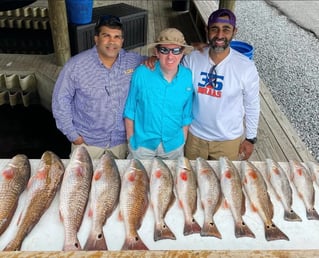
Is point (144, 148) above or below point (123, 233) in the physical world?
below

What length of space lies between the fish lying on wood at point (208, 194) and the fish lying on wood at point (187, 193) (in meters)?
0.03

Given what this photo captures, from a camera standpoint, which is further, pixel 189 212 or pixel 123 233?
pixel 189 212

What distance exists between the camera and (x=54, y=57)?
18.1ft

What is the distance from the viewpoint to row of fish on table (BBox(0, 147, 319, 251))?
1513 millimetres

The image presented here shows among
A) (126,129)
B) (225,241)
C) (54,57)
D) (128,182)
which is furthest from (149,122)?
(54,57)

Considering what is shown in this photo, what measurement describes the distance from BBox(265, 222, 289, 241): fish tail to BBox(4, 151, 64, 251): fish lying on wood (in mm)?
1078

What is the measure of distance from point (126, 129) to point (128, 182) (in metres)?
0.93

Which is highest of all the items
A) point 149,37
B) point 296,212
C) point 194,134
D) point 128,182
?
point 128,182

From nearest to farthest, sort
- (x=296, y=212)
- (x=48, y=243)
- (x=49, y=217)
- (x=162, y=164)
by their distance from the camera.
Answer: (x=48, y=243) → (x=49, y=217) → (x=296, y=212) → (x=162, y=164)

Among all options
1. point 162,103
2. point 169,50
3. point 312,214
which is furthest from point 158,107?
point 312,214

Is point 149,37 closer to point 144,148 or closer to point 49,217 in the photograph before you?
point 144,148

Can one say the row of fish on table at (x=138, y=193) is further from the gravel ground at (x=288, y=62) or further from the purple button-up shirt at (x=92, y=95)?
the gravel ground at (x=288, y=62)

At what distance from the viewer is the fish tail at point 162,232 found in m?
1.50

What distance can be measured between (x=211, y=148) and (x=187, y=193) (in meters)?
1.14
